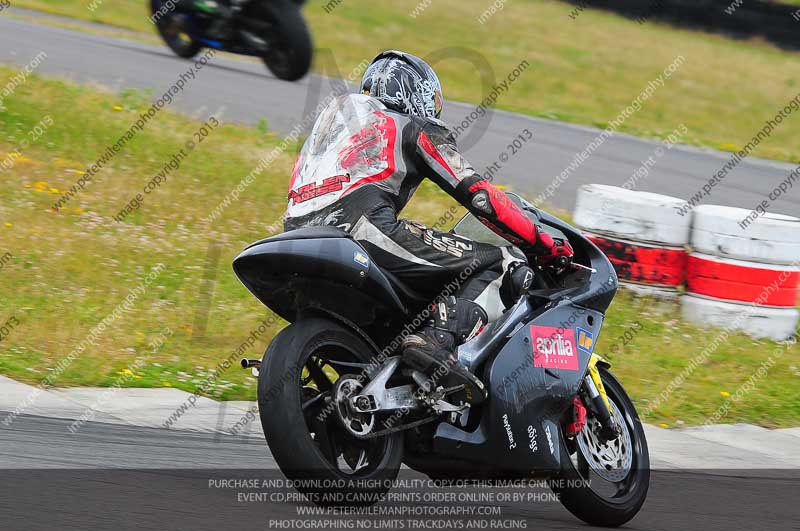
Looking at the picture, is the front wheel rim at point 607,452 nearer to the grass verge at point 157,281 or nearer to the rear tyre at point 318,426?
the rear tyre at point 318,426

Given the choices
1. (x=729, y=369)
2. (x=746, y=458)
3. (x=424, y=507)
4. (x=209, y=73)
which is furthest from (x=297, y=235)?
(x=209, y=73)

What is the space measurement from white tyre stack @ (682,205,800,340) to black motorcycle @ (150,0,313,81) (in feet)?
18.7

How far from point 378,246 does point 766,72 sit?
882 inches

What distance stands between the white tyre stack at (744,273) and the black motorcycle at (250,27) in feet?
18.7

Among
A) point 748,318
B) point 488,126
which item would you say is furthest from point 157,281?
point 488,126

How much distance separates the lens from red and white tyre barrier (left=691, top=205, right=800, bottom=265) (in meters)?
8.03

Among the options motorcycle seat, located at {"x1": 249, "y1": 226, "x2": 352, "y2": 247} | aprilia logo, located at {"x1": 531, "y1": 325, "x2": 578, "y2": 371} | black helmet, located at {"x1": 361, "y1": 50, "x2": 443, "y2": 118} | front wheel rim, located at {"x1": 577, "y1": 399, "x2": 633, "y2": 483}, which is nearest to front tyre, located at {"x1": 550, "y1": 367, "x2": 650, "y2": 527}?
front wheel rim, located at {"x1": 577, "y1": 399, "x2": 633, "y2": 483}

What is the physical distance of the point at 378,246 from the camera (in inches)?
170

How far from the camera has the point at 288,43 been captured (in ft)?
41.2

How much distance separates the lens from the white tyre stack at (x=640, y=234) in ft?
27.0

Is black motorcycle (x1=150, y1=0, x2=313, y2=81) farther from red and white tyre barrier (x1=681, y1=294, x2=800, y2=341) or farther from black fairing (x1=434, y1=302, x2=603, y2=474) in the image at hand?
black fairing (x1=434, y1=302, x2=603, y2=474)

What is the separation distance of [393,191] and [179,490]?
1.41 m

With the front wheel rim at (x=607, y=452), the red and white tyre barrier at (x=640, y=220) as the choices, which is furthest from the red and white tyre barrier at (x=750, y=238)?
the front wheel rim at (x=607, y=452)

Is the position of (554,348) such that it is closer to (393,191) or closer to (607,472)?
(607,472)
